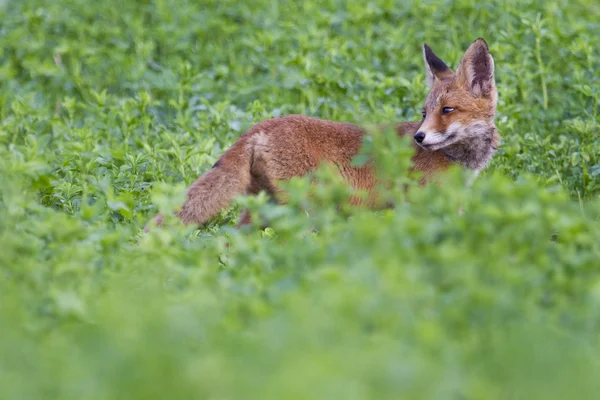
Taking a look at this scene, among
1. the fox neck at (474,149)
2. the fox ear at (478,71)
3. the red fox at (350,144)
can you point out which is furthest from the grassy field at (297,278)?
the fox ear at (478,71)

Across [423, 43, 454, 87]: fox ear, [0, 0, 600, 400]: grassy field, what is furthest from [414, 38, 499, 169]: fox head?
[0, 0, 600, 400]: grassy field

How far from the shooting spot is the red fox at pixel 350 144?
20.9ft

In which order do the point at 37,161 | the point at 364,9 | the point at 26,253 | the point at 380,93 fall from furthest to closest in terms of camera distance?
the point at 364,9, the point at 380,93, the point at 37,161, the point at 26,253

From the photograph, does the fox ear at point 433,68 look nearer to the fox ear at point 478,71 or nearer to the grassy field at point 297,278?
the fox ear at point 478,71

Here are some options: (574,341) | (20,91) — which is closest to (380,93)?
(20,91)

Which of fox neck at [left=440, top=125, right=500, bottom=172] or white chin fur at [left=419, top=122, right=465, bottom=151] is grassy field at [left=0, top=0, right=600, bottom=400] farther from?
white chin fur at [left=419, top=122, right=465, bottom=151]

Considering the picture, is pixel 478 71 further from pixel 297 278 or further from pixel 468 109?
pixel 297 278

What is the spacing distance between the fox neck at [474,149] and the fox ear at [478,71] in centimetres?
30

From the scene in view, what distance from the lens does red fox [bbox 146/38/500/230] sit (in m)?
6.38

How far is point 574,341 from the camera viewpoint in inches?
147

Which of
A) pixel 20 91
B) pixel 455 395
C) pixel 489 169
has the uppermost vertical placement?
pixel 455 395

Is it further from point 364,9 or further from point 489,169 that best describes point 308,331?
point 364,9

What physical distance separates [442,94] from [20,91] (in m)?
4.67

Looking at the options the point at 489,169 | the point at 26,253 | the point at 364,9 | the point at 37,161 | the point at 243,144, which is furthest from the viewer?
the point at 364,9
